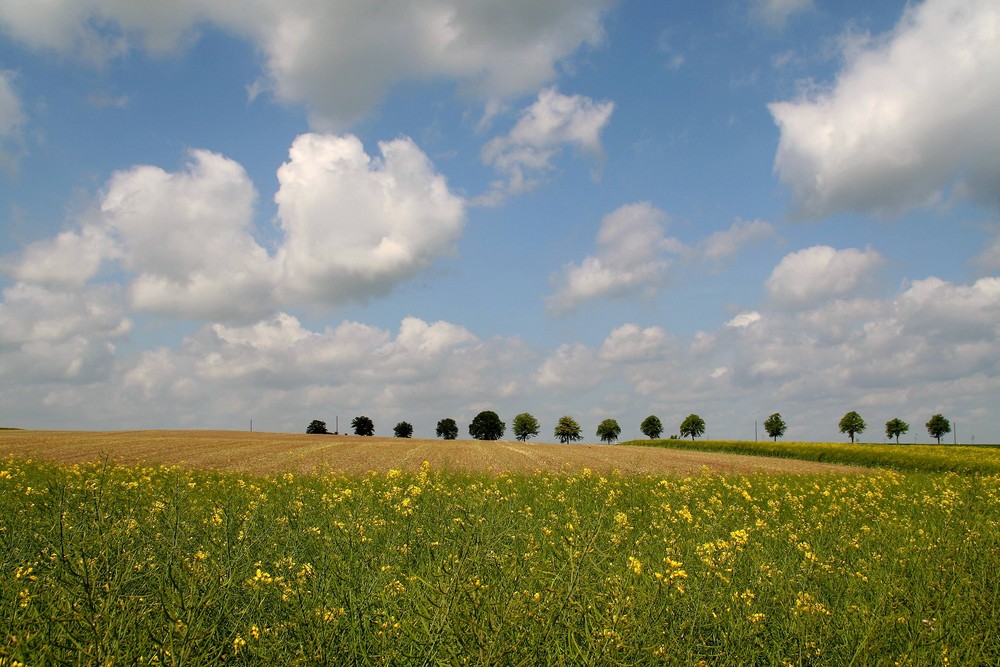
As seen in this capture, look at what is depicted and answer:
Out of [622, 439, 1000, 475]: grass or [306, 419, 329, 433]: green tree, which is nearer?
Result: [622, 439, 1000, 475]: grass

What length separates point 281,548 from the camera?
6.05 m

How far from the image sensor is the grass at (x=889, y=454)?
3544 centimetres

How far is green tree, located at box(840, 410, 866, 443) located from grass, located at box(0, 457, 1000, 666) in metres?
108

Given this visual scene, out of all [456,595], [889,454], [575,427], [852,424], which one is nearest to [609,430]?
[575,427]

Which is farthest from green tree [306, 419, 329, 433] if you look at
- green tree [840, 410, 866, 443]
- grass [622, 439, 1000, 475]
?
green tree [840, 410, 866, 443]

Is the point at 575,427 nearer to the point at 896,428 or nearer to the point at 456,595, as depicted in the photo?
the point at 896,428

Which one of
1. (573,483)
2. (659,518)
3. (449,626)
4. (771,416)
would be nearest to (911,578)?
(659,518)

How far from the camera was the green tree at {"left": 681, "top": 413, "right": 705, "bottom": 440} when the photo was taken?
385ft

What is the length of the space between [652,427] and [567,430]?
24907 mm

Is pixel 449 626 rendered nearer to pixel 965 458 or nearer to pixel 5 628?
pixel 5 628

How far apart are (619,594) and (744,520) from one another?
8259 mm

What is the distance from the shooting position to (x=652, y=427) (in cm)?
12125

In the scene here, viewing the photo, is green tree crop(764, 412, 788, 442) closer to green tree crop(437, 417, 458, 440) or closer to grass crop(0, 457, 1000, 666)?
green tree crop(437, 417, 458, 440)

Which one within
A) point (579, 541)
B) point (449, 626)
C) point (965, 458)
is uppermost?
point (579, 541)
